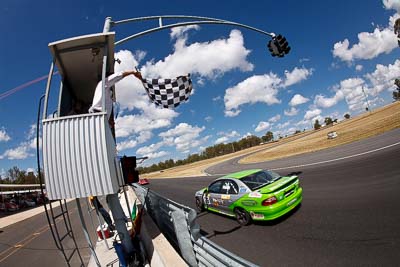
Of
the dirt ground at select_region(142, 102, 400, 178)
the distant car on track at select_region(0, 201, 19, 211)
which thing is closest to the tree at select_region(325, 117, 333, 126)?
the dirt ground at select_region(142, 102, 400, 178)

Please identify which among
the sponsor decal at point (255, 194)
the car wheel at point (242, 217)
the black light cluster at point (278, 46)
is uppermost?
the black light cluster at point (278, 46)

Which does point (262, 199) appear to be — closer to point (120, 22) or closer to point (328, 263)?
point (328, 263)

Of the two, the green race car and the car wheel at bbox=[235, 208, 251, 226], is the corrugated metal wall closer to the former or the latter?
the green race car

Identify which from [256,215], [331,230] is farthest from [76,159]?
[331,230]

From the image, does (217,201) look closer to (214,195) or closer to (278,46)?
(214,195)

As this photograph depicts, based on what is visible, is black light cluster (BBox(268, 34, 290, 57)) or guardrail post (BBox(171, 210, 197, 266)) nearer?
guardrail post (BBox(171, 210, 197, 266))

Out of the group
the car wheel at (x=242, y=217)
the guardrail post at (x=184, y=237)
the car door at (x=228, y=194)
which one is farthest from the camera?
the car door at (x=228, y=194)

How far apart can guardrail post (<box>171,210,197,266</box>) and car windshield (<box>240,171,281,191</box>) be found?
3.53 metres

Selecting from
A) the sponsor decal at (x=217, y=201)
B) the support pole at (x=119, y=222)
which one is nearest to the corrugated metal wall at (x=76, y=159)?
the support pole at (x=119, y=222)

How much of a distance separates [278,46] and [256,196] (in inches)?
226

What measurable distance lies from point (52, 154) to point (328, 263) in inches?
195

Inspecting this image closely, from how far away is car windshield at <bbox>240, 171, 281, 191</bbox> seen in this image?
24.9 ft

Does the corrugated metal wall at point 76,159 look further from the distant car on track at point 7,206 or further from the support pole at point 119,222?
the distant car on track at point 7,206

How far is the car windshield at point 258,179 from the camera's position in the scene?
7584 mm
